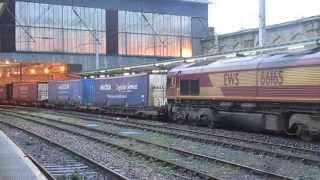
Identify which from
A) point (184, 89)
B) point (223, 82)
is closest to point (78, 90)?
point (184, 89)

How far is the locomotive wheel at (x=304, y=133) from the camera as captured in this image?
20.9 m

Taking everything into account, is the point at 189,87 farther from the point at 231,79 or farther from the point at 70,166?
the point at 70,166

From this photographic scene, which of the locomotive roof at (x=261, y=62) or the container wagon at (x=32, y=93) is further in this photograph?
the container wagon at (x=32, y=93)

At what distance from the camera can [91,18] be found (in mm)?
79625

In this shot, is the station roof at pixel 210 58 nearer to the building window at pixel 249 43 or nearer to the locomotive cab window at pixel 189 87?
the locomotive cab window at pixel 189 87

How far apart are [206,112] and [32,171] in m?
16.9

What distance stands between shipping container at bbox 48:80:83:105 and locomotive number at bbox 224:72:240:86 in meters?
25.1

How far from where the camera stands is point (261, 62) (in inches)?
928

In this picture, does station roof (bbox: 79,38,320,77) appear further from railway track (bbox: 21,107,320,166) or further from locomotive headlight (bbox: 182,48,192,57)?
locomotive headlight (bbox: 182,48,192,57)

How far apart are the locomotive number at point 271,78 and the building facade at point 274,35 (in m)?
19.4

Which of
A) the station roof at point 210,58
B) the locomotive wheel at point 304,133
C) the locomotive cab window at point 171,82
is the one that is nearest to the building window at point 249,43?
the station roof at point 210,58

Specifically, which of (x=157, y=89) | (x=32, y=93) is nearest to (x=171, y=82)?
(x=157, y=89)

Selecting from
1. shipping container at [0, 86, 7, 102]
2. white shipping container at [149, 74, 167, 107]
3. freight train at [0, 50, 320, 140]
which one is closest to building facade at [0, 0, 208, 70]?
shipping container at [0, 86, 7, 102]

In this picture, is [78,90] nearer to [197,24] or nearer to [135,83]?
[135,83]
